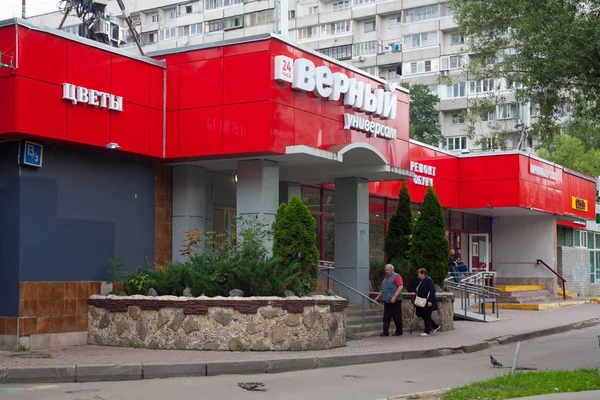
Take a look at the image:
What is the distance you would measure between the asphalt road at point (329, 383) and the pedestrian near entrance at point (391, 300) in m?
3.16

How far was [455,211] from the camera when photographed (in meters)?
37.7

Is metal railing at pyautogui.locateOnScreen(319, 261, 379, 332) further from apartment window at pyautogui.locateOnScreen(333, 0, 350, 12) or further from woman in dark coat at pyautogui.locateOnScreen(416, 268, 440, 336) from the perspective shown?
apartment window at pyautogui.locateOnScreen(333, 0, 350, 12)

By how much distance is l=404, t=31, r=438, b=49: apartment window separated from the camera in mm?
71875

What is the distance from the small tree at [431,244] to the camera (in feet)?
73.3

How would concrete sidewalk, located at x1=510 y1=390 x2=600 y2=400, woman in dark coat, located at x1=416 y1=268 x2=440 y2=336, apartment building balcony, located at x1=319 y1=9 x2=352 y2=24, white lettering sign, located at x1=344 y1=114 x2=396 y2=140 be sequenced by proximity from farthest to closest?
apartment building balcony, located at x1=319 y1=9 x2=352 y2=24, white lettering sign, located at x1=344 y1=114 x2=396 y2=140, woman in dark coat, located at x1=416 y1=268 x2=440 y2=336, concrete sidewalk, located at x1=510 y1=390 x2=600 y2=400

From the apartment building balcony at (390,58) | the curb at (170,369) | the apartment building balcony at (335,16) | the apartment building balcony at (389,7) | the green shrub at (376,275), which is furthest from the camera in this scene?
the apartment building balcony at (335,16)

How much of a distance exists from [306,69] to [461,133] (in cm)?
5468

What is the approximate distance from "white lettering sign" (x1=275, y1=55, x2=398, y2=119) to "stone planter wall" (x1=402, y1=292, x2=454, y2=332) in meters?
5.03

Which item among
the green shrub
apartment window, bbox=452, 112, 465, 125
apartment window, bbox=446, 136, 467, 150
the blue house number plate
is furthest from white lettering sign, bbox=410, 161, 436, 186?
apartment window, bbox=446, 136, 467, 150

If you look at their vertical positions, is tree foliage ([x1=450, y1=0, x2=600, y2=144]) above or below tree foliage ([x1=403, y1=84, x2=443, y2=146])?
below

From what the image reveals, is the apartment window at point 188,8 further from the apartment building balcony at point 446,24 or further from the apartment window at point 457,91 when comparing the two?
the apartment window at point 457,91

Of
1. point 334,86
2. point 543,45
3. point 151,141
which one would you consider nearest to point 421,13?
point 334,86

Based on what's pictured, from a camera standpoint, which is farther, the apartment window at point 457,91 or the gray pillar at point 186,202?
the apartment window at point 457,91

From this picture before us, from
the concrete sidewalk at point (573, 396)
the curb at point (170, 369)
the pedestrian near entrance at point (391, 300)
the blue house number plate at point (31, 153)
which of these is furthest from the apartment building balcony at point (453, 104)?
the concrete sidewalk at point (573, 396)
